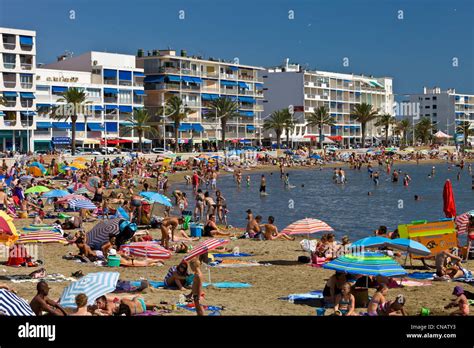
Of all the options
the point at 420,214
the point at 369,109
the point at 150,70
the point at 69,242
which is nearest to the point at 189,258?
the point at 69,242

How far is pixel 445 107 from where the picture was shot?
13638 centimetres

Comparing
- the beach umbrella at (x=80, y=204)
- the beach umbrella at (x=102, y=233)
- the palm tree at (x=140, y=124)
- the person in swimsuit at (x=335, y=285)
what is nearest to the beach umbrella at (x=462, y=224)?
the person in swimsuit at (x=335, y=285)

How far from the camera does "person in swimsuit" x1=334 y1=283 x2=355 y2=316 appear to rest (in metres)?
10.4

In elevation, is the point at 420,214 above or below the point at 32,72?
below

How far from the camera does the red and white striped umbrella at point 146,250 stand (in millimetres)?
15602

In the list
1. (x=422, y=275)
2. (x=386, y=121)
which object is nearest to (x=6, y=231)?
(x=422, y=275)

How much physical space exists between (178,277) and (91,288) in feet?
10.3

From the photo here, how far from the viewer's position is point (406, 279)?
1394cm

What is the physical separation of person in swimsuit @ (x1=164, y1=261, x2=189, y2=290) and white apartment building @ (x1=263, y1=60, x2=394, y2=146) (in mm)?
85969

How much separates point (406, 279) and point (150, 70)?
72.5m

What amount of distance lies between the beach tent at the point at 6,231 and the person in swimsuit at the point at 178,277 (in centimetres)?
387

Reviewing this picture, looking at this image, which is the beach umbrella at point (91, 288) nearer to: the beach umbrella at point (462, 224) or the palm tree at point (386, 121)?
the beach umbrella at point (462, 224)
